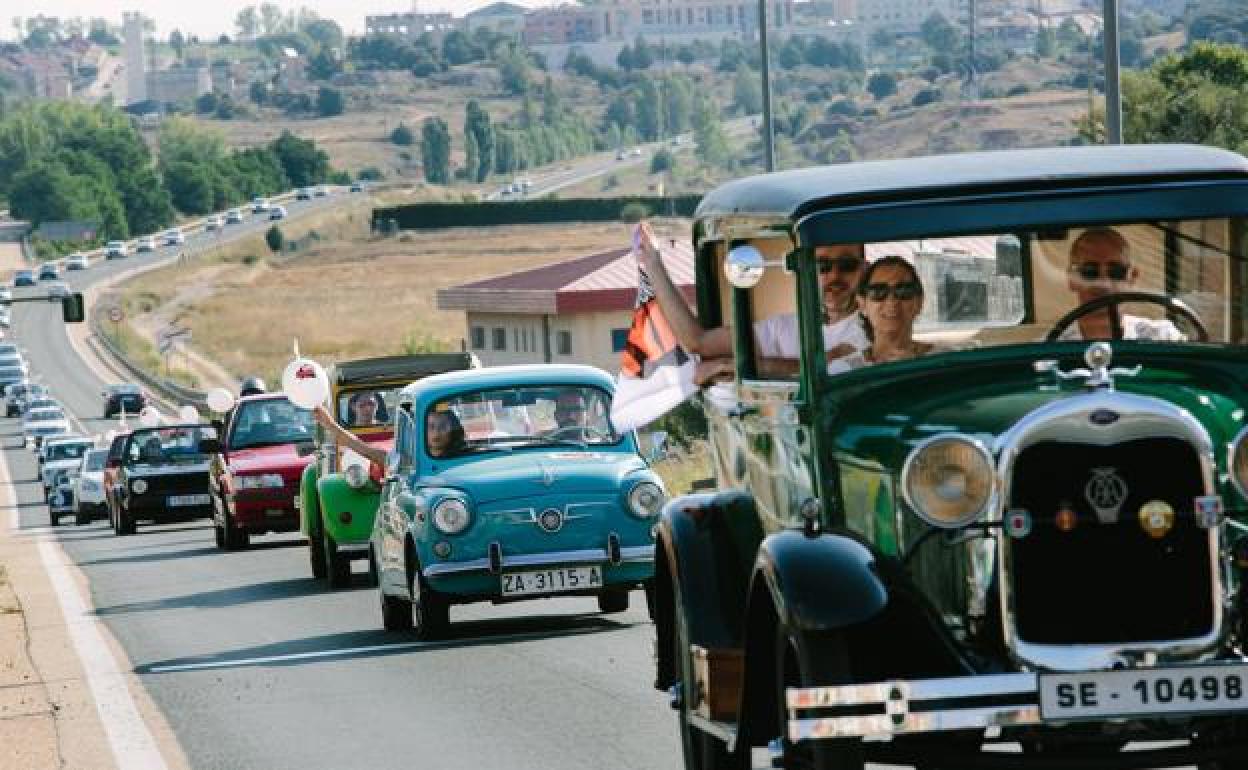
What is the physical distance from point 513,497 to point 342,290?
144 meters

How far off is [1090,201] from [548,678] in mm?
6139

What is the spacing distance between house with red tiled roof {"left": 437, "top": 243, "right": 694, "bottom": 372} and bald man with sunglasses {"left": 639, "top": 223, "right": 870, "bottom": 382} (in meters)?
60.4

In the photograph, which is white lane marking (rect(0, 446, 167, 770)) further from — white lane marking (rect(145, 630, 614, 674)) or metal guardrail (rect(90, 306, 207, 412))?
metal guardrail (rect(90, 306, 207, 412))

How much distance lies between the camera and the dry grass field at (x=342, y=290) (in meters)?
124

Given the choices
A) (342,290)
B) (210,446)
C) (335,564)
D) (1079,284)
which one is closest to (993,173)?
(1079,284)

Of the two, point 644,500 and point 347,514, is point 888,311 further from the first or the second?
point 347,514

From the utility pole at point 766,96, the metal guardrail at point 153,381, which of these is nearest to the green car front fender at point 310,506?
the utility pole at point 766,96

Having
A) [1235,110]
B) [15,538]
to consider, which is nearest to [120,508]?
[15,538]

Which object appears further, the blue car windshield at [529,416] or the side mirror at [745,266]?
the blue car windshield at [529,416]

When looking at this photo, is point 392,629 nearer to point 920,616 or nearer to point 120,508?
point 920,616

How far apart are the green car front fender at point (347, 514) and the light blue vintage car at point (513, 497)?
12.4 feet

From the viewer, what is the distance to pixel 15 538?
41.2 metres

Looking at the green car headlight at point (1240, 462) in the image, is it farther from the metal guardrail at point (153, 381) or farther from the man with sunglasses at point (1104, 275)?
the metal guardrail at point (153, 381)

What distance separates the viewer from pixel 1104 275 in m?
8.52
